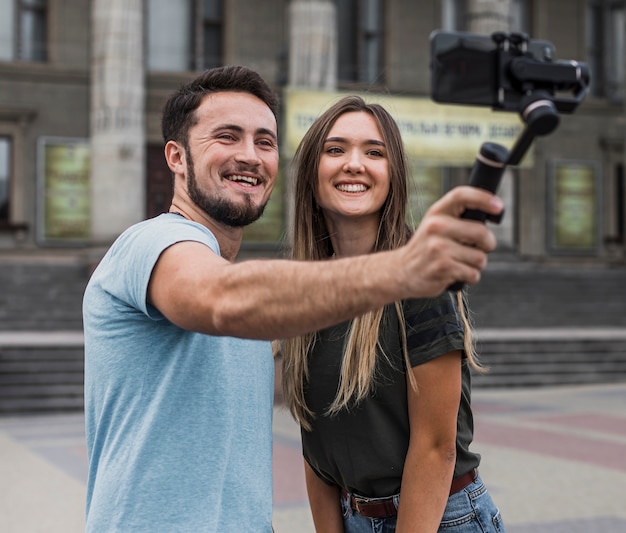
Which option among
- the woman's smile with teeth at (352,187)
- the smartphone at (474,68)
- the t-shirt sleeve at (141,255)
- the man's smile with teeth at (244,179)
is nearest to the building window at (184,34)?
the woman's smile with teeth at (352,187)

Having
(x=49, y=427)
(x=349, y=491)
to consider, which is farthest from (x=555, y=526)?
(x=49, y=427)

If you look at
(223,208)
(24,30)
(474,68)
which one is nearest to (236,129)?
(223,208)

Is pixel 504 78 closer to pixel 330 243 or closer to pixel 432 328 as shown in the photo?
pixel 432 328

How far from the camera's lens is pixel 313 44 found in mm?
26266

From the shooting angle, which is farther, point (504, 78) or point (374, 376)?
point (374, 376)

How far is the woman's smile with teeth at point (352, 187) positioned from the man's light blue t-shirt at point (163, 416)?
65cm

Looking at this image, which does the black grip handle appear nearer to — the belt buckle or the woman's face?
the woman's face

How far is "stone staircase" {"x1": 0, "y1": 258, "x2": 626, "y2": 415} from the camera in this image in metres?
15.3

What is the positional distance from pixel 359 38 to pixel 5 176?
11.5 meters

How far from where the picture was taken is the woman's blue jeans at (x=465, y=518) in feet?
8.39

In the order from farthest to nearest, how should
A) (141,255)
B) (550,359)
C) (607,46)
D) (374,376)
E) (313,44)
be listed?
(607,46) < (313,44) < (550,359) < (374,376) < (141,255)

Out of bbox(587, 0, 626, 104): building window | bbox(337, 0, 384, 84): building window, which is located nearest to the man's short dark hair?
bbox(337, 0, 384, 84): building window

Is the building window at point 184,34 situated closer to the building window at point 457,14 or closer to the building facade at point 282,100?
the building facade at point 282,100

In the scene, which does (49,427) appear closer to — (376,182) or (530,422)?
(530,422)
